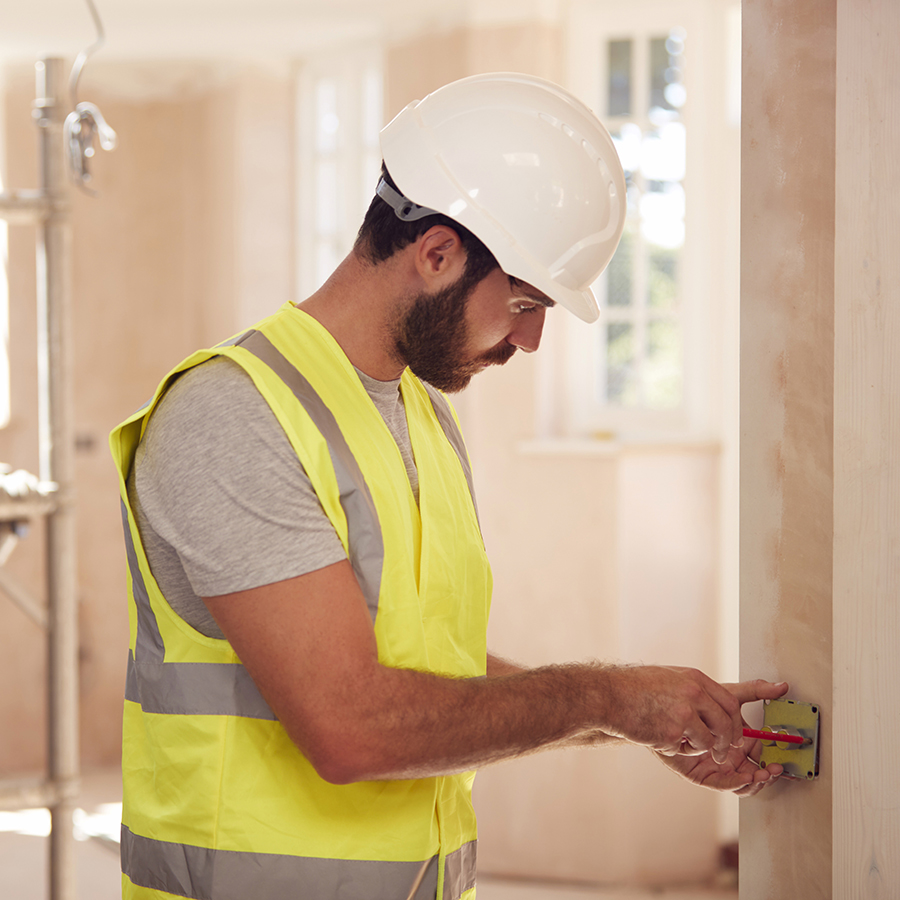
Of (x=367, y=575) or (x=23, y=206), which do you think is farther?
(x=23, y=206)

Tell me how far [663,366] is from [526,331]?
264 centimetres

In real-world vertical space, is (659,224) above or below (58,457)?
above

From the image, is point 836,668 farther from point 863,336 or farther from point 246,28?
point 246,28

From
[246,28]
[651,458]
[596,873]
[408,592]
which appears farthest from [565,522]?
[408,592]

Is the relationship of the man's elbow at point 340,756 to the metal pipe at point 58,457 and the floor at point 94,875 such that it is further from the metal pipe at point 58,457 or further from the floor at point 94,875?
the floor at point 94,875

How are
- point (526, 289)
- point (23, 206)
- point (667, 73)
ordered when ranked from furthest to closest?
1. point (667, 73)
2. point (23, 206)
3. point (526, 289)

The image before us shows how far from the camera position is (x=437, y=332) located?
109cm

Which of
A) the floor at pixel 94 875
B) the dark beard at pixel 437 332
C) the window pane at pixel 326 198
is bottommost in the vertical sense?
the floor at pixel 94 875

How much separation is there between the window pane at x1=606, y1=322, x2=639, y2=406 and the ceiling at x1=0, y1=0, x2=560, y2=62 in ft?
3.69

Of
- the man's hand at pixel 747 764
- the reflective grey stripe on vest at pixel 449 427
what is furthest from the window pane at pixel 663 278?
the man's hand at pixel 747 764

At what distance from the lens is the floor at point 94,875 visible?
332cm

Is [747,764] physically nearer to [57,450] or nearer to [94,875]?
[57,450]

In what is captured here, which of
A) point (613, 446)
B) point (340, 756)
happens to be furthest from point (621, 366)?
point (340, 756)

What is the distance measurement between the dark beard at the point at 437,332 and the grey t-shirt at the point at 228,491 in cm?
21
